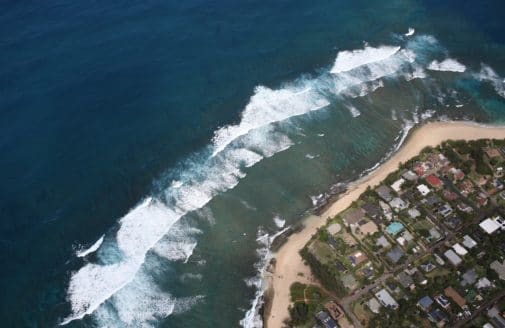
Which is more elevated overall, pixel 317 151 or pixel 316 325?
pixel 317 151

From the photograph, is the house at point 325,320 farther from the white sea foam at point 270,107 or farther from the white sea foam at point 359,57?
the white sea foam at point 359,57

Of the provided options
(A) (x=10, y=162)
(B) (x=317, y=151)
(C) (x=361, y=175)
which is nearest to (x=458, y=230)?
(C) (x=361, y=175)

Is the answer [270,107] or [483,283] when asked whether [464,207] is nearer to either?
[483,283]

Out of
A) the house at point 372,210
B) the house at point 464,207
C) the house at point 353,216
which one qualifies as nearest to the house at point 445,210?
the house at point 464,207

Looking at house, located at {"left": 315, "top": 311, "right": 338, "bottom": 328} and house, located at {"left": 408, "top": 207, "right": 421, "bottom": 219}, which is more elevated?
house, located at {"left": 408, "top": 207, "right": 421, "bottom": 219}

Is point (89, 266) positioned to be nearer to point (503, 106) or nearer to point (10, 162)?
point (10, 162)

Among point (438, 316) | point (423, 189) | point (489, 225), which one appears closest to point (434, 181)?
point (423, 189)

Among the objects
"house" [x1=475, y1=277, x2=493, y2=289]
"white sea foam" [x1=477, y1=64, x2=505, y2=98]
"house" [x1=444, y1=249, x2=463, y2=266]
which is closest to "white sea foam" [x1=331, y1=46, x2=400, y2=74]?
"white sea foam" [x1=477, y1=64, x2=505, y2=98]

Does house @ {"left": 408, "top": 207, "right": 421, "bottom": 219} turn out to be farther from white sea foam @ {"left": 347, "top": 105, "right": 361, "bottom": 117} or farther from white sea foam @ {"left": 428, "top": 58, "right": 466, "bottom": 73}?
white sea foam @ {"left": 428, "top": 58, "right": 466, "bottom": 73}
